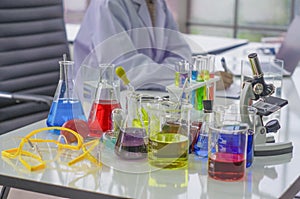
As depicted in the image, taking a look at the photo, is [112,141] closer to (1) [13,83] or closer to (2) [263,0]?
(1) [13,83]

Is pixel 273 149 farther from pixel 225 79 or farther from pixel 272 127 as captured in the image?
pixel 225 79

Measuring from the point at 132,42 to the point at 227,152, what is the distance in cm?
95

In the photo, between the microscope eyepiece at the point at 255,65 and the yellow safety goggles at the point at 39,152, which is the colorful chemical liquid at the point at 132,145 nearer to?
the yellow safety goggles at the point at 39,152

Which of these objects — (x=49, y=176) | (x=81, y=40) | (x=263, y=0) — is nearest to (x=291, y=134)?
(x=49, y=176)

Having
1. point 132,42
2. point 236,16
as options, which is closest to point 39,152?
point 132,42

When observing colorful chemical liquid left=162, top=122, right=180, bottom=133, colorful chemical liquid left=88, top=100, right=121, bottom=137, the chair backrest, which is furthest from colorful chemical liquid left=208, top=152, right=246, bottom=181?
the chair backrest

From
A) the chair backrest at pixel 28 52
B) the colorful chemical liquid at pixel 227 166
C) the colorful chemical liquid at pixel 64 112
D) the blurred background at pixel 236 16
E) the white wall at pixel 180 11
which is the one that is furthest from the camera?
the white wall at pixel 180 11

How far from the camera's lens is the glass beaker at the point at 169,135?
4.28ft

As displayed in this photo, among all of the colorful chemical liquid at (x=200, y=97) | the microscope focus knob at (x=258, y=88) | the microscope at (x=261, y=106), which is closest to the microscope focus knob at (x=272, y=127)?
the microscope at (x=261, y=106)

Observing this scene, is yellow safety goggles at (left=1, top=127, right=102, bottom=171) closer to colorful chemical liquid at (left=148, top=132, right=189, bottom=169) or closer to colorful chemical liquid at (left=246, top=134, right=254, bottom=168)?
colorful chemical liquid at (left=148, top=132, right=189, bottom=169)

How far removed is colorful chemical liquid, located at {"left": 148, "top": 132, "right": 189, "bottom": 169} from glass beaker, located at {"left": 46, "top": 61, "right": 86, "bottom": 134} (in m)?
0.32

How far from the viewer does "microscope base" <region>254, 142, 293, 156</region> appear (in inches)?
55.4

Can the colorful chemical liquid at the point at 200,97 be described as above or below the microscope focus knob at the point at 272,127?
above

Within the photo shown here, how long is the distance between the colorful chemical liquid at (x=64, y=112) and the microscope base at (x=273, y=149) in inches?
18.9
